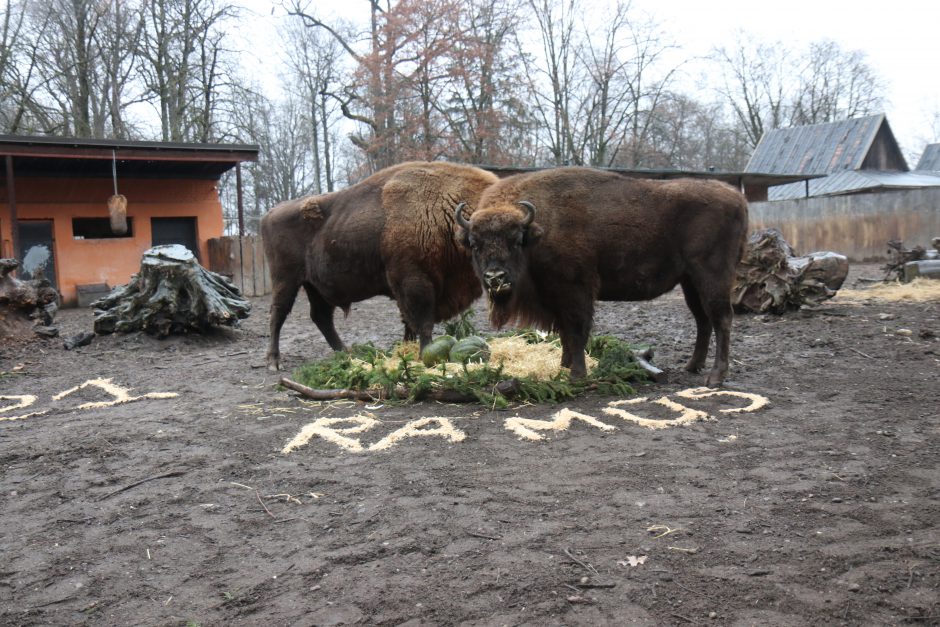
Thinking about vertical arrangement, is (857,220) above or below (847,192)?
below

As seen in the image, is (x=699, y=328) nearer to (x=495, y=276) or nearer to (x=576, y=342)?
(x=576, y=342)

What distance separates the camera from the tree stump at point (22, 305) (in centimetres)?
1016

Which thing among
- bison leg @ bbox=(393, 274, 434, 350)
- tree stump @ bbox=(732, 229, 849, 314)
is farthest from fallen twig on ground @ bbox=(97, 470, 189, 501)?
tree stump @ bbox=(732, 229, 849, 314)

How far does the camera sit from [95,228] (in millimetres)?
18469

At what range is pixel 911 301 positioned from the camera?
1102 centimetres

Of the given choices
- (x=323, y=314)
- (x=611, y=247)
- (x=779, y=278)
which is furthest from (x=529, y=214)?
(x=779, y=278)

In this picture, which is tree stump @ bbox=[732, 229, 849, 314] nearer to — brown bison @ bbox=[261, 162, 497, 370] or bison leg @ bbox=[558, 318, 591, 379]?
bison leg @ bbox=[558, 318, 591, 379]

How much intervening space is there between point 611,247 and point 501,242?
1.02 metres

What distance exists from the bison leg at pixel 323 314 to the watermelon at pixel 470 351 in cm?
216

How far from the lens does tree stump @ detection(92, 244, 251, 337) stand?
1009 centimetres

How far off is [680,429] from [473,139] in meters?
23.2

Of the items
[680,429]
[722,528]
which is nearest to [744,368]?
[680,429]

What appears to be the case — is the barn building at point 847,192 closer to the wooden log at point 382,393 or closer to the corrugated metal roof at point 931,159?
the corrugated metal roof at point 931,159

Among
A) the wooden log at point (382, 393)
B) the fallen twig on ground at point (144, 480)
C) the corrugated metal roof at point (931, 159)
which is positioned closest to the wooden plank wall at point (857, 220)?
the wooden log at point (382, 393)
